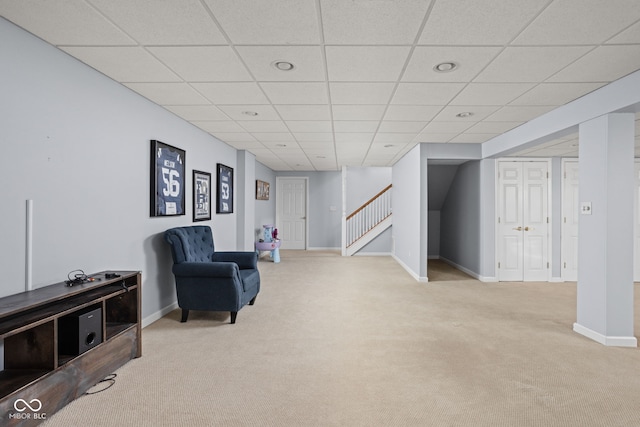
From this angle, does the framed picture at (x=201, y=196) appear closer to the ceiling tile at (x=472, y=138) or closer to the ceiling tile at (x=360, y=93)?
the ceiling tile at (x=360, y=93)

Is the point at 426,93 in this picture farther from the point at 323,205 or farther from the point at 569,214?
the point at 323,205

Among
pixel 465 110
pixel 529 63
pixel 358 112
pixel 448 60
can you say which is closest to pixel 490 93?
pixel 465 110

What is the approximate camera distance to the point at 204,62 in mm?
2729

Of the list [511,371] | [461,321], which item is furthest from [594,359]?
[461,321]

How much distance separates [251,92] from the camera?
3.39 metres

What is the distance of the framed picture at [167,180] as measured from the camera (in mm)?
3693

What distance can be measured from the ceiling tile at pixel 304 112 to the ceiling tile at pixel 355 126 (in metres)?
0.34

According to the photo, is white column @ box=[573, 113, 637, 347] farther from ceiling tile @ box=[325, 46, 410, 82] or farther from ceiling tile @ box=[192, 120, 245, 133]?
ceiling tile @ box=[192, 120, 245, 133]

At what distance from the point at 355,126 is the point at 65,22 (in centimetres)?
338

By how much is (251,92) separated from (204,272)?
2006 mm

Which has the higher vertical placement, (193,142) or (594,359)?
(193,142)

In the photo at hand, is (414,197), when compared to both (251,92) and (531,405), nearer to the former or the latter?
(251,92)

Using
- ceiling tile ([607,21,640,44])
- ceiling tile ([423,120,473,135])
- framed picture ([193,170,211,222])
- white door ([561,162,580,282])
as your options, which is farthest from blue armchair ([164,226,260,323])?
white door ([561,162,580,282])

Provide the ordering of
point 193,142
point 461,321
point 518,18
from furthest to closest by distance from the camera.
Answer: point 193,142 < point 461,321 < point 518,18
